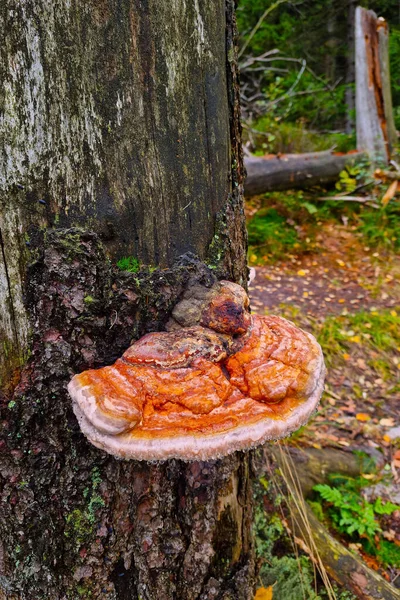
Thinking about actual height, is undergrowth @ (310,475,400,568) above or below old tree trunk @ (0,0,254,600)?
below

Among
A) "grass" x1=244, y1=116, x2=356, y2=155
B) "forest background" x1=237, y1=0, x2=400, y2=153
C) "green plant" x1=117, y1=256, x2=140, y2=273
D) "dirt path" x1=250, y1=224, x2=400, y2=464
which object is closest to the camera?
"green plant" x1=117, y1=256, x2=140, y2=273

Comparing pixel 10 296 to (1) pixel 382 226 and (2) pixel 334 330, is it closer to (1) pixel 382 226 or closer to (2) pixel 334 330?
(2) pixel 334 330

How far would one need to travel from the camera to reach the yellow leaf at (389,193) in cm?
875

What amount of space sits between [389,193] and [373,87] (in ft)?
10.2

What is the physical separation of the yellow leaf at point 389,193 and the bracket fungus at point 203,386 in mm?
8174

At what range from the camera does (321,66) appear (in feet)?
56.1

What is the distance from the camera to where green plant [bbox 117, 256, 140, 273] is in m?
1.58

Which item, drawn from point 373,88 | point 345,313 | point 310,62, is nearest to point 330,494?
point 345,313

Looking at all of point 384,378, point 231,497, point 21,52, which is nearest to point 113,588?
point 231,497

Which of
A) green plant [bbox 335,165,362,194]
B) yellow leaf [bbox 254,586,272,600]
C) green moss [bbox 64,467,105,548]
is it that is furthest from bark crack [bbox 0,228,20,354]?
green plant [bbox 335,165,362,194]

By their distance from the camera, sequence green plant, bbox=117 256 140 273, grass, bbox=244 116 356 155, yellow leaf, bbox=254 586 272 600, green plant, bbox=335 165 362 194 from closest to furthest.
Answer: green plant, bbox=117 256 140 273
yellow leaf, bbox=254 586 272 600
green plant, bbox=335 165 362 194
grass, bbox=244 116 356 155

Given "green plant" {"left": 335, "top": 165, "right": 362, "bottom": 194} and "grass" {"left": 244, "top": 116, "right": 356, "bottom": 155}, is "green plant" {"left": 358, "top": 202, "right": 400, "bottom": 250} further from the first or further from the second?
"grass" {"left": 244, "top": 116, "right": 356, "bottom": 155}

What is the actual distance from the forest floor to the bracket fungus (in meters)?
0.93

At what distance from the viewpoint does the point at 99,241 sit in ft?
4.88
